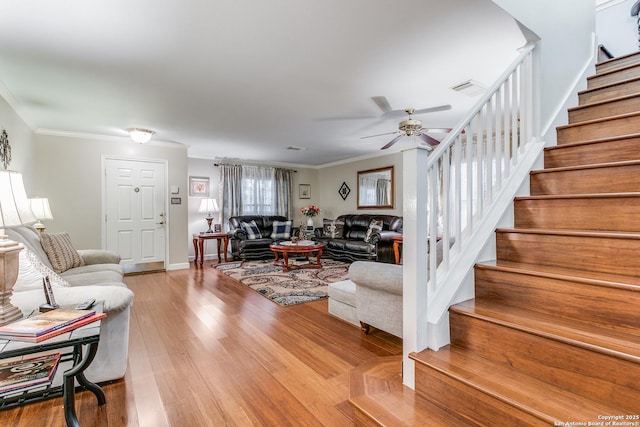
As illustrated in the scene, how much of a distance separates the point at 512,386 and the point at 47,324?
1.95m

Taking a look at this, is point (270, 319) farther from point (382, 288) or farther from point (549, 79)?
point (549, 79)

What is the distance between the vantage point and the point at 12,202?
4.74ft

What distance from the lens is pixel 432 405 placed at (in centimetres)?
125

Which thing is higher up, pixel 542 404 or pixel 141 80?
pixel 141 80

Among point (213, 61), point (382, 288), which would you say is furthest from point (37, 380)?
point (213, 61)

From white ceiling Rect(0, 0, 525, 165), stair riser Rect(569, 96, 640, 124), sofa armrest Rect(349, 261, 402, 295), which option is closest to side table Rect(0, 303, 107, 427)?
sofa armrest Rect(349, 261, 402, 295)

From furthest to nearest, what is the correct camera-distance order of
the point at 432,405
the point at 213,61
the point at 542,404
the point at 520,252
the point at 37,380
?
the point at 213,61 → the point at 520,252 → the point at 37,380 → the point at 432,405 → the point at 542,404

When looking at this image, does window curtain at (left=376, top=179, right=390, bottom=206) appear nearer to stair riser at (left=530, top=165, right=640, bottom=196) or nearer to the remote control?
stair riser at (left=530, top=165, right=640, bottom=196)

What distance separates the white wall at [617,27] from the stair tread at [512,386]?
4208 millimetres

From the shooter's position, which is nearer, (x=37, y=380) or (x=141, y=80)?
(x=37, y=380)

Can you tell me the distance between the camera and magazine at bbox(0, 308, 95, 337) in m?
1.28

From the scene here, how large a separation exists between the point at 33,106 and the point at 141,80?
178cm

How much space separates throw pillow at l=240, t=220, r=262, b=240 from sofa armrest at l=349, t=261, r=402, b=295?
4293 millimetres

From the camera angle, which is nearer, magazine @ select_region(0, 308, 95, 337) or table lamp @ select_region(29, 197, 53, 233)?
magazine @ select_region(0, 308, 95, 337)
